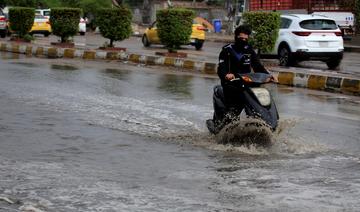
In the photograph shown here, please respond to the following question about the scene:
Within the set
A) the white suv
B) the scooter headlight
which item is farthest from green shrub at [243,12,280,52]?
the scooter headlight

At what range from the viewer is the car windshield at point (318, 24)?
21.3m

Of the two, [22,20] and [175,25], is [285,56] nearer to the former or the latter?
[175,25]

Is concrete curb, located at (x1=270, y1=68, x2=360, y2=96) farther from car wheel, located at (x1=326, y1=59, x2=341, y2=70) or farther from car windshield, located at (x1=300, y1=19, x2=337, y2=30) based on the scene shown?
car wheel, located at (x1=326, y1=59, x2=341, y2=70)

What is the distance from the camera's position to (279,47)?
72.5ft

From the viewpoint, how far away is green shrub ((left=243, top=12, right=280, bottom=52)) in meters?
21.2

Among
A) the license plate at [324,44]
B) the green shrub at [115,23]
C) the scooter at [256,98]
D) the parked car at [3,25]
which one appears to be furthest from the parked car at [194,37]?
the scooter at [256,98]

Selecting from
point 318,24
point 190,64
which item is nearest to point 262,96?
point 190,64

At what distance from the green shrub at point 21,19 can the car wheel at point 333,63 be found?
1324 centimetres

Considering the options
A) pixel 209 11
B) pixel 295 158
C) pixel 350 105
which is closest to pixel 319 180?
pixel 295 158

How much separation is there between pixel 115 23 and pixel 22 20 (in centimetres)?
654

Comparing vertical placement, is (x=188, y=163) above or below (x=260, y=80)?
below

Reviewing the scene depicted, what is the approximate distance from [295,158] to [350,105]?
5397mm

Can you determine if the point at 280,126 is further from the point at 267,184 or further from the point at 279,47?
the point at 279,47

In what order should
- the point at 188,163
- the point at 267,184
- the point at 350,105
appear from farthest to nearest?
the point at 350,105
the point at 188,163
the point at 267,184
